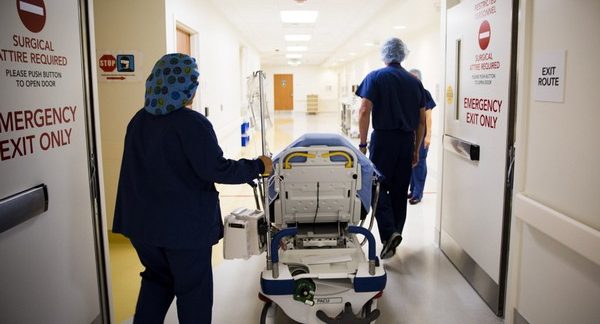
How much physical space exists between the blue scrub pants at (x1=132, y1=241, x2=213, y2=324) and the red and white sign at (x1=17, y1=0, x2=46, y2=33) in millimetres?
983

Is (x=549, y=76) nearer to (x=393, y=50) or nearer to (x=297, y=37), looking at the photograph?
(x=393, y=50)

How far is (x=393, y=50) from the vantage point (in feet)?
12.1

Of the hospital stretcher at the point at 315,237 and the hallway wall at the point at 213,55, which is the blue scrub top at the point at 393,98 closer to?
the hospital stretcher at the point at 315,237

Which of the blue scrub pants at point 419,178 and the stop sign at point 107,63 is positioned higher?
the stop sign at point 107,63

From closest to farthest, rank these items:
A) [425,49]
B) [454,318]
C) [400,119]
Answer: [454,318]
[400,119]
[425,49]

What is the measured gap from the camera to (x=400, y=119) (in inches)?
139

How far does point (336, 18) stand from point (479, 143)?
19.4ft

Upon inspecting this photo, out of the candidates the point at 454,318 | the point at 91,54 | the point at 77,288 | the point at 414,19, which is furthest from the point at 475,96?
the point at 414,19

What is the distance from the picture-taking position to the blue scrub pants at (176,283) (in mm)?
2148

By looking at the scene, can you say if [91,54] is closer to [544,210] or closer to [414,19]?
[544,210]

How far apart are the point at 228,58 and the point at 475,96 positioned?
6.05 m

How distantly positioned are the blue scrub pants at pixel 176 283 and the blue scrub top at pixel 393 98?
186cm

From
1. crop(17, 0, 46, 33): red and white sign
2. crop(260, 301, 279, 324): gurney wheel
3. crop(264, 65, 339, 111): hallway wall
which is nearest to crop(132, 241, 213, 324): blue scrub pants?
crop(260, 301, 279, 324): gurney wheel

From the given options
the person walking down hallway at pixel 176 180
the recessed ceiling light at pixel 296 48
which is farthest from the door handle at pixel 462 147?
the recessed ceiling light at pixel 296 48
